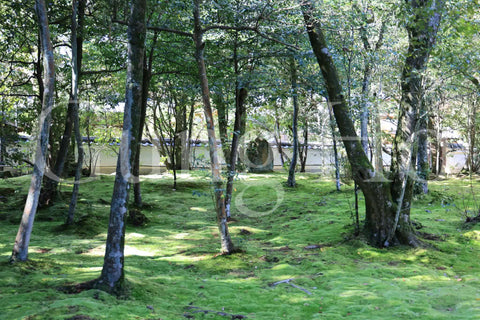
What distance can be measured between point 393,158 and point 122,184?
17.0ft

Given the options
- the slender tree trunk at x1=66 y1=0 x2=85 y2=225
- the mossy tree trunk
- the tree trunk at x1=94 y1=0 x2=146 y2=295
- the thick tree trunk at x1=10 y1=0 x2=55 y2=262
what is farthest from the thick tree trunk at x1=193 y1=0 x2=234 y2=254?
the slender tree trunk at x1=66 y1=0 x2=85 y2=225

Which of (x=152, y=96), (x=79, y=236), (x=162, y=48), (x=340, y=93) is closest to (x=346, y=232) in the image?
(x=340, y=93)

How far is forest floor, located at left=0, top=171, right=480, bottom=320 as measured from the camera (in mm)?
4312

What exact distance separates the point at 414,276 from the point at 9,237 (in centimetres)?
750

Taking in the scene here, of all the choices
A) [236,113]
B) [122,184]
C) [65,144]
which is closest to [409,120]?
[236,113]

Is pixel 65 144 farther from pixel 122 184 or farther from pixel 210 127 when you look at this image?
pixel 122 184

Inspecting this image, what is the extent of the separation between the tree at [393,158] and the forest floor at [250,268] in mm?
399

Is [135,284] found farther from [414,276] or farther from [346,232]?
[346,232]

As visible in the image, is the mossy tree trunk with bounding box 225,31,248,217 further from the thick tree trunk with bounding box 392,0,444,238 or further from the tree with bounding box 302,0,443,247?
the thick tree trunk with bounding box 392,0,444,238

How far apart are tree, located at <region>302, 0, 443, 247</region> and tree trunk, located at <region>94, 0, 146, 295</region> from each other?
3.77 m

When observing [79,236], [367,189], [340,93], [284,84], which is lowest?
[79,236]

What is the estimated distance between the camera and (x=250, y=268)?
21.3 feet

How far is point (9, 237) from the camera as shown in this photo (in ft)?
26.6

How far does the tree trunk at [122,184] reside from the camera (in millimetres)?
4531
